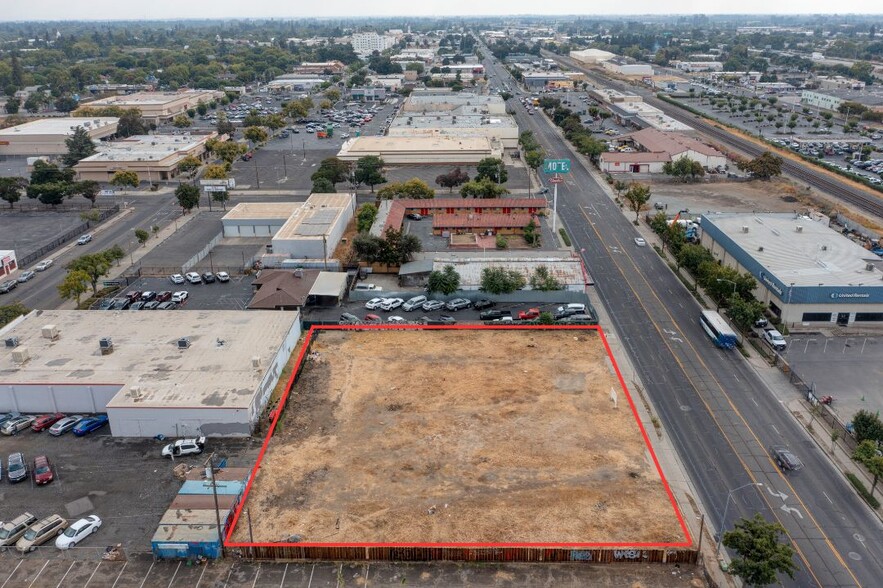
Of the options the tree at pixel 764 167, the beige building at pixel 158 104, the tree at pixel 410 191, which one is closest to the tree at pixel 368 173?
the tree at pixel 410 191

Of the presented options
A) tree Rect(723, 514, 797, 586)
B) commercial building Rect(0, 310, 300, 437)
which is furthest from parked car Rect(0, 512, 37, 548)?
tree Rect(723, 514, 797, 586)

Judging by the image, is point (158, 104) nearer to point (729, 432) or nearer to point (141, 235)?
point (141, 235)

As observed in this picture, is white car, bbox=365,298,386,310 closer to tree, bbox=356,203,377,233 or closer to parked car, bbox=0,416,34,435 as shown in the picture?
tree, bbox=356,203,377,233

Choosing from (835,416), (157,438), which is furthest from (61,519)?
(835,416)

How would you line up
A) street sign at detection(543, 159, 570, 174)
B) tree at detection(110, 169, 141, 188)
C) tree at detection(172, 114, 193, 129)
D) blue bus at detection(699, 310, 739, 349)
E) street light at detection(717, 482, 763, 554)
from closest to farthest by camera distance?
street light at detection(717, 482, 763, 554) → blue bus at detection(699, 310, 739, 349) → street sign at detection(543, 159, 570, 174) → tree at detection(110, 169, 141, 188) → tree at detection(172, 114, 193, 129)

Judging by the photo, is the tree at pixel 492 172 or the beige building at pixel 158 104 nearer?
the tree at pixel 492 172

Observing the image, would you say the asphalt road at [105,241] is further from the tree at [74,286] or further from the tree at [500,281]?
the tree at [500,281]
